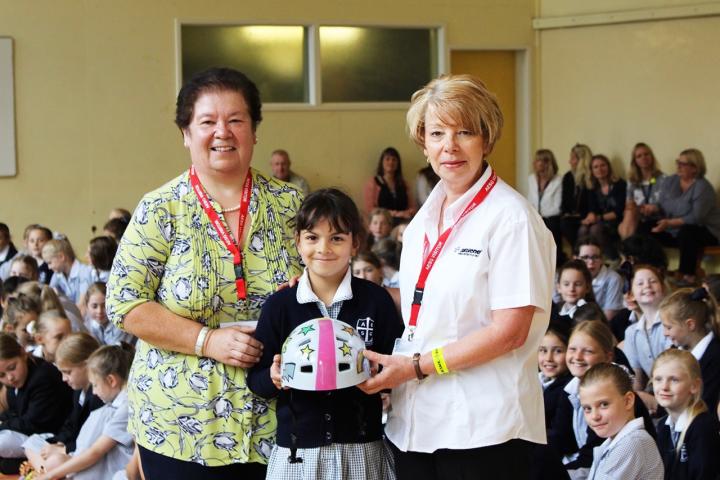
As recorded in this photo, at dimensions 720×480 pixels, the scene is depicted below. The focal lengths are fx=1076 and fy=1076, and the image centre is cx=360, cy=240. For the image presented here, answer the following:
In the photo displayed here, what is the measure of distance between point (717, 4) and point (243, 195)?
957cm

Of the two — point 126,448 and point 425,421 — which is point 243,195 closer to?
point 425,421

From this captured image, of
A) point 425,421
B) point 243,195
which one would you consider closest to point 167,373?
point 243,195

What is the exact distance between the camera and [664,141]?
1163 centimetres

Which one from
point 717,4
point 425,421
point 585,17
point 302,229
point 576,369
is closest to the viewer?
point 425,421

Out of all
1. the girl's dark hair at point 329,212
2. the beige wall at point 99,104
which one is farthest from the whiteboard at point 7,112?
the girl's dark hair at point 329,212

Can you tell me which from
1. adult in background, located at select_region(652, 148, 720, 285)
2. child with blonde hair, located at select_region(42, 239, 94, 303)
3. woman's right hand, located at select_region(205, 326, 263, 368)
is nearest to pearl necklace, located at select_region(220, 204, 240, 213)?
woman's right hand, located at select_region(205, 326, 263, 368)

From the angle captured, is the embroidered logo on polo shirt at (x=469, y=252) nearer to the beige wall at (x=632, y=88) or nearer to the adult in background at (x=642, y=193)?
the adult in background at (x=642, y=193)

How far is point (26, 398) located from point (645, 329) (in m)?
3.46

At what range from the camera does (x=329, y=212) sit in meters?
2.66

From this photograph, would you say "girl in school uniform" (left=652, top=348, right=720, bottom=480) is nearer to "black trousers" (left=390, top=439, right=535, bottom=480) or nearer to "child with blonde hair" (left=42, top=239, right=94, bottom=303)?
"black trousers" (left=390, top=439, right=535, bottom=480)

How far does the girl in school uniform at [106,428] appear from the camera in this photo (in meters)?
4.95

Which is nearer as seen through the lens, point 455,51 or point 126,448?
point 126,448

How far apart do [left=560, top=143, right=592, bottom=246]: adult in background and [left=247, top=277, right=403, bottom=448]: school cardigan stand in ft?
29.6

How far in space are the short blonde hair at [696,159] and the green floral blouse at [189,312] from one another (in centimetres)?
864
